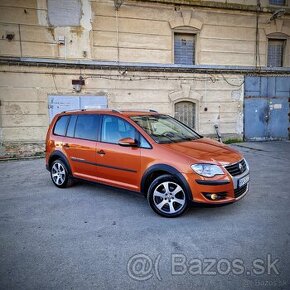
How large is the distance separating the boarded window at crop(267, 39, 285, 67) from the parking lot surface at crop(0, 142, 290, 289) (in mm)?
9442

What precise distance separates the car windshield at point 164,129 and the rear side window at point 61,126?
1965mm

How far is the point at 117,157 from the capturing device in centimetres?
484

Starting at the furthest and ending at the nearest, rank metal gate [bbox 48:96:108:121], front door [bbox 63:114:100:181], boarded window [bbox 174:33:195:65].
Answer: boarded window [bbox 174:33:195:65], metal gate [bbox 48:96:108:121], front door [bbox 63:114:100:181]

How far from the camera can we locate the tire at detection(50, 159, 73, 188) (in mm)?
6004

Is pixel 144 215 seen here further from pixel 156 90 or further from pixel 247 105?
pixel 247 105

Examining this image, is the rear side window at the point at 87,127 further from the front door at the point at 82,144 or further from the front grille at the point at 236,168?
the front grille at the point at 236,168

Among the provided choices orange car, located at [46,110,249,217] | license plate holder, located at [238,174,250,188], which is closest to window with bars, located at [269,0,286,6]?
orange car, located at [46,110,249,217]

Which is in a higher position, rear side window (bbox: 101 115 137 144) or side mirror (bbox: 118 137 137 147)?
rear side window (bbox: 101 115 137 144)

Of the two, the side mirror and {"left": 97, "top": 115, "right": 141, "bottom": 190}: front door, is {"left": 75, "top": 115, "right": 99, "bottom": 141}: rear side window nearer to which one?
{"left": 97, "top": 115, "right": 141, "bottom": 190}: front door

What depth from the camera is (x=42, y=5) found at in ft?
32.1

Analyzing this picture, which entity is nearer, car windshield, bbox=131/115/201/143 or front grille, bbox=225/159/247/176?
front grille, bbox=225/159/247/176

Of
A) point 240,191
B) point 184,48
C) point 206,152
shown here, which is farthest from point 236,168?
point 184,48

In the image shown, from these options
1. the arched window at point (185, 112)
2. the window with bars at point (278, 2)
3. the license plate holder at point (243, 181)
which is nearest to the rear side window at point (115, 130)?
the license plate holder at point (243, 181)

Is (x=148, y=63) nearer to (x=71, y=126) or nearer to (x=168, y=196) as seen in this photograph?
(x=71, y=126)
